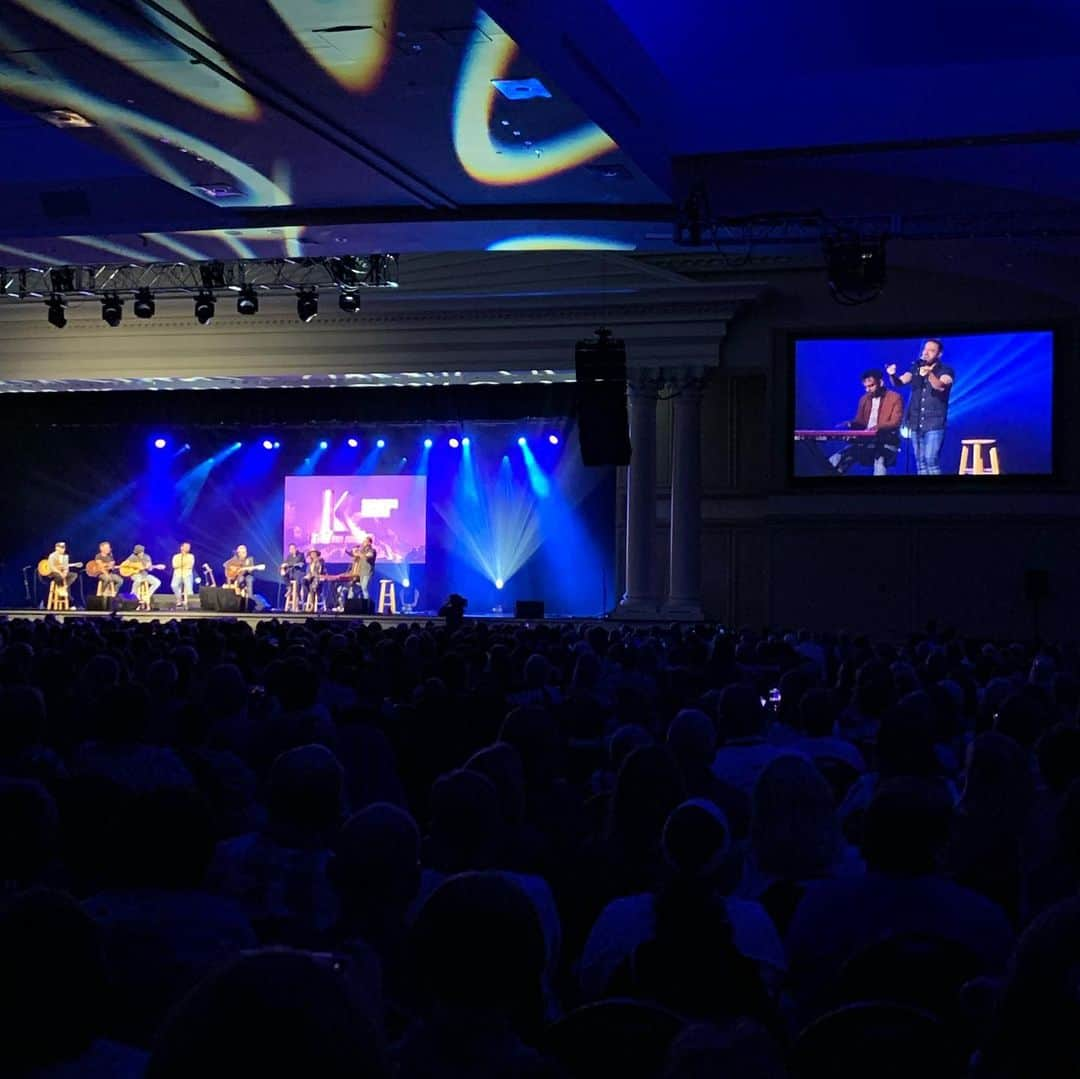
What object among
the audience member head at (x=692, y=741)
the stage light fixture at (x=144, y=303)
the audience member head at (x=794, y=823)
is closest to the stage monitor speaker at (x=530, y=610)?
the stage light fixture at (x=144, y=303)

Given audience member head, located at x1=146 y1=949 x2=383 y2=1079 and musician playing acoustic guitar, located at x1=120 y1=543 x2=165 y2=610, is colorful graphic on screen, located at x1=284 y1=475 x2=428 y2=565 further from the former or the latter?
audience member head, located at x1=146 y1=949 x2=383 y2=1079

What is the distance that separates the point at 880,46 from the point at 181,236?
7239 millimetres

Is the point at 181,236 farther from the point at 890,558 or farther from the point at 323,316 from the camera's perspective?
the point at 890,558

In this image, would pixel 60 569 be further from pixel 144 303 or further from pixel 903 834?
pixel 903 834

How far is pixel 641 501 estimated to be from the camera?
2266cm

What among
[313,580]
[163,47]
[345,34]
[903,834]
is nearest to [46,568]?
[313,580]

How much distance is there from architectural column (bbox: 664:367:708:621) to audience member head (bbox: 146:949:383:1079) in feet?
69.1

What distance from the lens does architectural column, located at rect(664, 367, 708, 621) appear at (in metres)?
22.5

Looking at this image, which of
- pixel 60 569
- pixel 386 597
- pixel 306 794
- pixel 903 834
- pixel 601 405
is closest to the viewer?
pixel 903 834

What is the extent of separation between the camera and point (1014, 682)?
8.60m

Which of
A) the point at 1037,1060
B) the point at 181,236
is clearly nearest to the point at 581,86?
the point at 181,236

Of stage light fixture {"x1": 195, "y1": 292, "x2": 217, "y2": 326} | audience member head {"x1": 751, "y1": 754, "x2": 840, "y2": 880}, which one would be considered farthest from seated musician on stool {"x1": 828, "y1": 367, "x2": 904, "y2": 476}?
audience member head {"x1": 751, "y1": 754, "x2": 840, "y2": 880}

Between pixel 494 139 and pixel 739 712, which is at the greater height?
pixel 494 139

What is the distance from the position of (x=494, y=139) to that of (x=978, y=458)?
11738 mm
